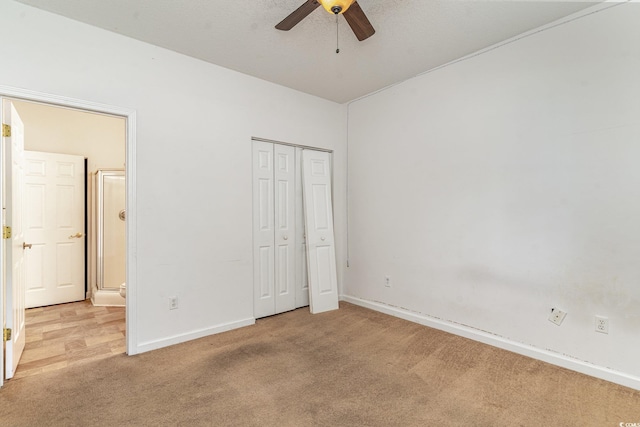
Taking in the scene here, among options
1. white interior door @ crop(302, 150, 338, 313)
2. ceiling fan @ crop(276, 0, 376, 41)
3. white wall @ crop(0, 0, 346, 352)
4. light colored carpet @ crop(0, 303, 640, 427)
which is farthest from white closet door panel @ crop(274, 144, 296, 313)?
ceiling fan @ crop(276, 0, 376, 41)

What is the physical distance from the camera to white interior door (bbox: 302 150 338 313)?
3893 millimetres

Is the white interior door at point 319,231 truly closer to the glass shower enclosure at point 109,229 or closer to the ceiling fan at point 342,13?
the ceiling fan at point 342,13

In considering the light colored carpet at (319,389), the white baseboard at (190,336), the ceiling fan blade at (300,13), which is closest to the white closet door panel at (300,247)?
the white baseboard at (190,336)

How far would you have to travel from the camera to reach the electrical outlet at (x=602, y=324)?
2295 millimetres

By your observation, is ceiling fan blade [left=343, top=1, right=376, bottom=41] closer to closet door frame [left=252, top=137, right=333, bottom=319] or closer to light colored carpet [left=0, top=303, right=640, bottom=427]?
closet door frame [left=252, top=137, right=333, bottom=319]

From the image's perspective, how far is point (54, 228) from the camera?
13.7 feet

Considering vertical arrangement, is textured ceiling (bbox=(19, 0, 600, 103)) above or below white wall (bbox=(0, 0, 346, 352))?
above

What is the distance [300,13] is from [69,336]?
368 cm

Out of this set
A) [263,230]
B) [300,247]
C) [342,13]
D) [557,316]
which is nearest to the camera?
[342,13]

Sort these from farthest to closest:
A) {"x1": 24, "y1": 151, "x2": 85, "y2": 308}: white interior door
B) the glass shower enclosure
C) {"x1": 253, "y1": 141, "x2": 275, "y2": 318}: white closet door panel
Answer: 1. the glass shower enclosure
2. {"x1": 24, "y1": 151, "x2": 85, "y2": 308}: white interior door
3. {"x1": 253, "y1": 141, "x2": 275, "y2": 318}: white closet door panel

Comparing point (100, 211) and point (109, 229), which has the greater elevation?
point (100, 211)

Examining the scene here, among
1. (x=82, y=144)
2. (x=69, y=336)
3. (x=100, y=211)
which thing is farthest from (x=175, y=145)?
(x=82, y=144)

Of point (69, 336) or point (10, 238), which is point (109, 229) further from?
point (10, 238)

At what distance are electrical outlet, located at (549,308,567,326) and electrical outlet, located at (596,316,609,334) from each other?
199 mm
